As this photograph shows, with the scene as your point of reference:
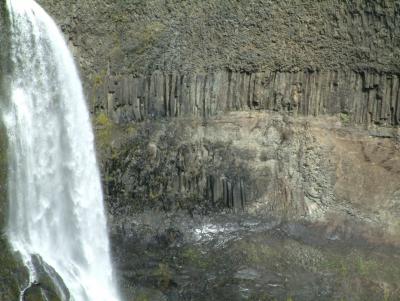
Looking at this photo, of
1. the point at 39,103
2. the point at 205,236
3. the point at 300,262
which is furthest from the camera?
the point at 205,236

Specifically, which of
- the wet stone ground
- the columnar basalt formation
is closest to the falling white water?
the wet stone ground

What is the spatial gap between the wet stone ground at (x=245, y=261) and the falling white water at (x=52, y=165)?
2.30ft

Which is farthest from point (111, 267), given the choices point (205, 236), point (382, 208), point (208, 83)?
point (382, 208)

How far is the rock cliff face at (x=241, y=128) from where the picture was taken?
572 inches

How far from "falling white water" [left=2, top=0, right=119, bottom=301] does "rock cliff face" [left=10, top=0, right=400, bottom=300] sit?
73 cm

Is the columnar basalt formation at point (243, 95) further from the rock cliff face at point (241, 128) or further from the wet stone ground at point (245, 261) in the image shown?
the wet stone ground at point (245, 261)

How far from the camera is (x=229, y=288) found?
1363 centimetres

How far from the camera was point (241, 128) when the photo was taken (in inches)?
596

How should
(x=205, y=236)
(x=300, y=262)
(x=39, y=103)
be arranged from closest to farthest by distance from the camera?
(x=39, y=103) < (x=300, y=262) < (x=205, y=236)

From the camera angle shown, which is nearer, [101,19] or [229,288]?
[229,288]

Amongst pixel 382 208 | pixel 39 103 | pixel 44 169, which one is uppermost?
pixel 39 103

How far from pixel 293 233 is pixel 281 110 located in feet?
7.95

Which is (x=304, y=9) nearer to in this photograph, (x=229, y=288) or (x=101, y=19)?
(x=101, y=19)

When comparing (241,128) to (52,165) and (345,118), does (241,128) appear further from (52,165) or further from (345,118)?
(52,165)
